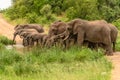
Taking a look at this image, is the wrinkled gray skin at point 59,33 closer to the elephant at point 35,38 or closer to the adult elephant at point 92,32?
the adult elephant at point 92,32

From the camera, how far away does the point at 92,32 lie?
18188 millimetres

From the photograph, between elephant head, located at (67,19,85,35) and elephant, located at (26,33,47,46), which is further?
elephant, located at (26,33,47,46)

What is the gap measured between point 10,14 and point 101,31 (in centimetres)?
2105

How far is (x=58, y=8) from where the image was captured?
3488cm

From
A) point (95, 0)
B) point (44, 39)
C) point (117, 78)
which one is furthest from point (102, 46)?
point (95, 0)

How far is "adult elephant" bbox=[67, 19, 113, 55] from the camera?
58.9ft

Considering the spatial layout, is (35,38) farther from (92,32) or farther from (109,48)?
(109,48)

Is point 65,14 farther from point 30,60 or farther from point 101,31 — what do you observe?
point 30,60

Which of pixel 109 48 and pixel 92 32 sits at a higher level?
pixel 92 32

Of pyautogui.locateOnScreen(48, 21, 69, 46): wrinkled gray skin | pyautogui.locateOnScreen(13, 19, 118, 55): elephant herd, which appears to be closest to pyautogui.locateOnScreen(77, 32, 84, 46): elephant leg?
pyautogui.locateOnScreen(13, 19, 118, 55): elephant herd

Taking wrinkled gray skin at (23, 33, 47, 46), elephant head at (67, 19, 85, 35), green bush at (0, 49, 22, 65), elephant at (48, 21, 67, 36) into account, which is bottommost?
wrinkled gray skin at (23, 33, 47, 46)

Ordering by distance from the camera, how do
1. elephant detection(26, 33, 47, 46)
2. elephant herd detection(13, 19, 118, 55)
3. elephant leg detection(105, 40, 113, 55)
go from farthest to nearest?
elephant detection(26, 33, 47, 46), elephant herd detection(13, 19, 118, 55), elephant leg detection(105, 40, 113, 55)

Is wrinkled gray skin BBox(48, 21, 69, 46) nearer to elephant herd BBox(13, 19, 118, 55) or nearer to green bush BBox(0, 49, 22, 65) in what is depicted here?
elephant herd BBox(13, 19, 118, 55)

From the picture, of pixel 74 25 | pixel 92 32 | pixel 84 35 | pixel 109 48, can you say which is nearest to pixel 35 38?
pixel 74 25
